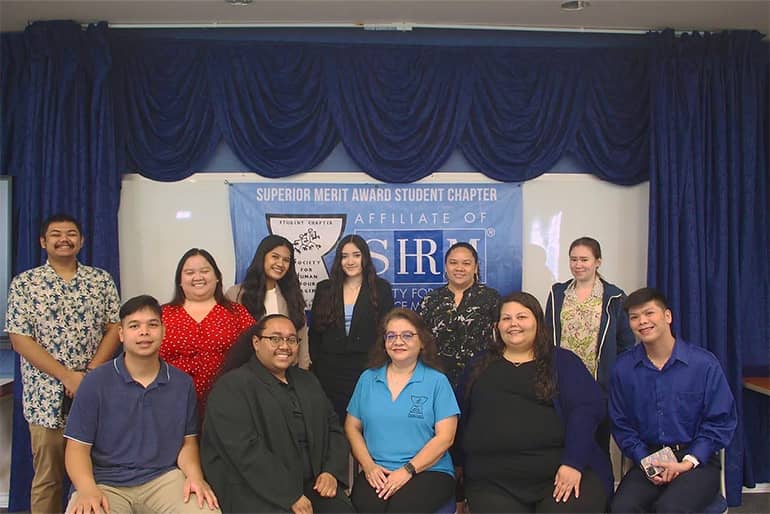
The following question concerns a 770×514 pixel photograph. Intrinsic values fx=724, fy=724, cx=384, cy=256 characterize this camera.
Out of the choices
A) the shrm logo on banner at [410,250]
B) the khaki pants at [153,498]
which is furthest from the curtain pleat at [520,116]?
the khaki pants at [153,498]

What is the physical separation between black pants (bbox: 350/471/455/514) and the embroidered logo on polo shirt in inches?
8.9

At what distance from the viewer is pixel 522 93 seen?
4.27 metres

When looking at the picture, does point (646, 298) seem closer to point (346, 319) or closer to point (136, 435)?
point (346, 319)

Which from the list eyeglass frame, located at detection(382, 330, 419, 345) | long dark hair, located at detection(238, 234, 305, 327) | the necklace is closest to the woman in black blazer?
long dark hair, located at detection(238, 234, 305, 327)

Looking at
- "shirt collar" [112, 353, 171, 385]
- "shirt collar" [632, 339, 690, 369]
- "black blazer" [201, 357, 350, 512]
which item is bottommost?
"black blazer" [201, 357, 350, 512]

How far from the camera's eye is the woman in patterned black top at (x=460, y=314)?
142 inches

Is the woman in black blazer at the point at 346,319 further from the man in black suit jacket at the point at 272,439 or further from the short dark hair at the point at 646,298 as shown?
the short dark hair at the point at 646,298

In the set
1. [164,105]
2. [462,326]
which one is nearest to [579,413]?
[462,326]

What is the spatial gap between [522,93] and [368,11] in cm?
102

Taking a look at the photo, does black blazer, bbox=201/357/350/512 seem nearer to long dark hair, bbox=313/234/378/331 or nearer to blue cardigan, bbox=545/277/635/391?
long dark hair, bbox=313/234/378/331

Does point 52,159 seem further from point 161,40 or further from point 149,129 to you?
point 161,40

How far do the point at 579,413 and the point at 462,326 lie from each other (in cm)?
88

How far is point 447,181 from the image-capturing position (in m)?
4.30

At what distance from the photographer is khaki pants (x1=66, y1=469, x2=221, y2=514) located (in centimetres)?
271
